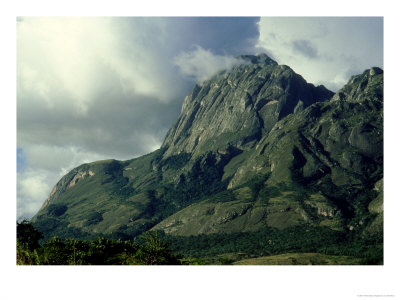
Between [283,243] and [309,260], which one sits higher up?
[283,243]

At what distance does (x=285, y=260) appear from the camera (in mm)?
139875

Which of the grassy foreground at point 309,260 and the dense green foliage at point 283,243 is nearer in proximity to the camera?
the grassy foreground at point 309,260

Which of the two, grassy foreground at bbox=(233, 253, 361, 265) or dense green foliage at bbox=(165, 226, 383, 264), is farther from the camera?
dense green foliage at bbox=(165, 226, 383, 264)

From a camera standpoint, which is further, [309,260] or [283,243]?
[283,243]
